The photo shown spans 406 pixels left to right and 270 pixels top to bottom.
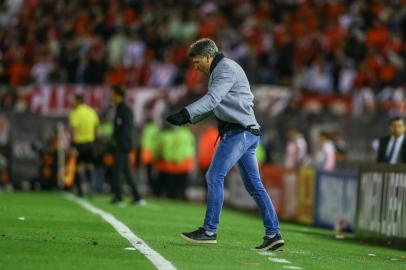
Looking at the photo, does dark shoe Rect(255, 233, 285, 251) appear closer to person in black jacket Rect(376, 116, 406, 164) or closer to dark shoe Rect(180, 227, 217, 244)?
dark shoe Rect(180, 227, 217, 244)

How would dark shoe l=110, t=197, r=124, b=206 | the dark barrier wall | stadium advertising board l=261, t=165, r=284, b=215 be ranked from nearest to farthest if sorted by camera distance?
dark shoe l=110, t=197, r=124, b=206, stadium advertising board l=261, t=165, r=284, b=215, the dark barrier wall

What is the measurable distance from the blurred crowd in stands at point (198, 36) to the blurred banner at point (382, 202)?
39.0ft

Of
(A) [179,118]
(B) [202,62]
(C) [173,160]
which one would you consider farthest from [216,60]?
(C) [173,160]

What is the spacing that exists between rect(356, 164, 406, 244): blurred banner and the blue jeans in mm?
3947

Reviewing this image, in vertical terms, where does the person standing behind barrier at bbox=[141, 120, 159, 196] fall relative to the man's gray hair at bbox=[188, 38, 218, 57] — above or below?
below

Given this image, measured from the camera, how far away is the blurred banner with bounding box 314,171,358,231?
20.8 m

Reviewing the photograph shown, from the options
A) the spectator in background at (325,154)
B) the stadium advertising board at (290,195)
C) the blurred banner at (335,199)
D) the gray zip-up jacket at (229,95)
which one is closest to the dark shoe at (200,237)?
the gray zip-up jacket at (229,95)

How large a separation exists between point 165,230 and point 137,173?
1655 centimetres

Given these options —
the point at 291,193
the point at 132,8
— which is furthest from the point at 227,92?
the point at 132,8

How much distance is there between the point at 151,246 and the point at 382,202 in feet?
19.0

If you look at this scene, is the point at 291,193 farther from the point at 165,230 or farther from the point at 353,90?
the point at 165,230

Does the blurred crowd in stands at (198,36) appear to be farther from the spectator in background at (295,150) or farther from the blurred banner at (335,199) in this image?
the blurred banner at (335,199)

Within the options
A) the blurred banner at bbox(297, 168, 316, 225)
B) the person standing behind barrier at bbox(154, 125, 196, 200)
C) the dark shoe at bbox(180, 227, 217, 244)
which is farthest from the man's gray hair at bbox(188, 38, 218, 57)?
the person standing behind barrier at bbox(154, 125, 196, 200)

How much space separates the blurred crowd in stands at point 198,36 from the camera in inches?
1236
